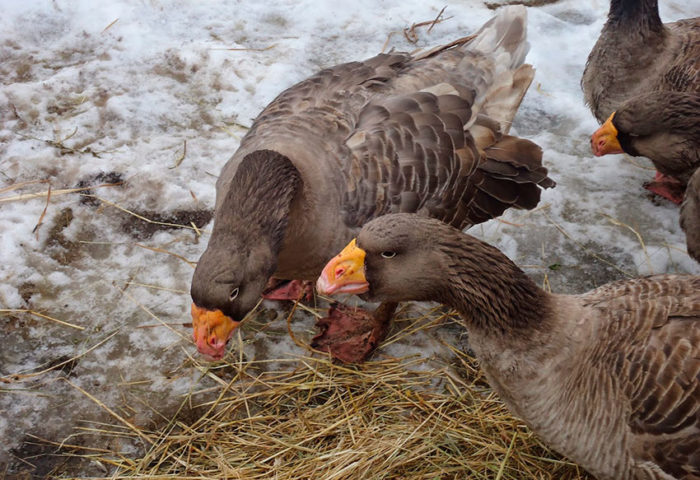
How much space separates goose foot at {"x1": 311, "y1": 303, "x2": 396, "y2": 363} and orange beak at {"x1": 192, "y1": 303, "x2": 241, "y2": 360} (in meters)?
0.87

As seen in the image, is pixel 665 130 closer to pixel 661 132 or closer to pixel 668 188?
pixel 661 132

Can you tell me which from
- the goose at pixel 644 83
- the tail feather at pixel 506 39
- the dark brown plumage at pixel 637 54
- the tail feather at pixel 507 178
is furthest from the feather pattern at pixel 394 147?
the dark brown plumage at pixel 637 54

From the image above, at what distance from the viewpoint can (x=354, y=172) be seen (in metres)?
3.44

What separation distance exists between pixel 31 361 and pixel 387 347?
209 cm

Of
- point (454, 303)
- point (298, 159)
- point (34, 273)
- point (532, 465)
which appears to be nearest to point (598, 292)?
point (454, 303)

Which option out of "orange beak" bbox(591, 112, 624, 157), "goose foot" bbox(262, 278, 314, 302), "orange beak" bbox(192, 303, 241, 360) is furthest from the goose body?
"orange beak" bbox(192, 303, 241, 360)

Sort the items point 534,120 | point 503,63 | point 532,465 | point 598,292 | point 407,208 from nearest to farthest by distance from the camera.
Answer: point 598,292 < point 532,465 < point 407,208 < point 503,63 < point 534,120

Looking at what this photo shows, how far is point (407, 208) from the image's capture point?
347 centimetres

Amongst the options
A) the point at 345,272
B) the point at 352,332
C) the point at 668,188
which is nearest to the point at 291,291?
the point at 352,332

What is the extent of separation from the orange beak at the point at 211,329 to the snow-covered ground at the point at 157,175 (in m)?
0.74

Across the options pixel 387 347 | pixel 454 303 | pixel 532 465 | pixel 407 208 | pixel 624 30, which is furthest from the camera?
pixel 624 30

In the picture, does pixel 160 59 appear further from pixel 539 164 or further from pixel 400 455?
pixel 400 455

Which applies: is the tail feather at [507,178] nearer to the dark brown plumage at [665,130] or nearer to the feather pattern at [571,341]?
the dark brown plumage at [665,130]

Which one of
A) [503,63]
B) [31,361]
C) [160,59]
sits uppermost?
[503,63]
